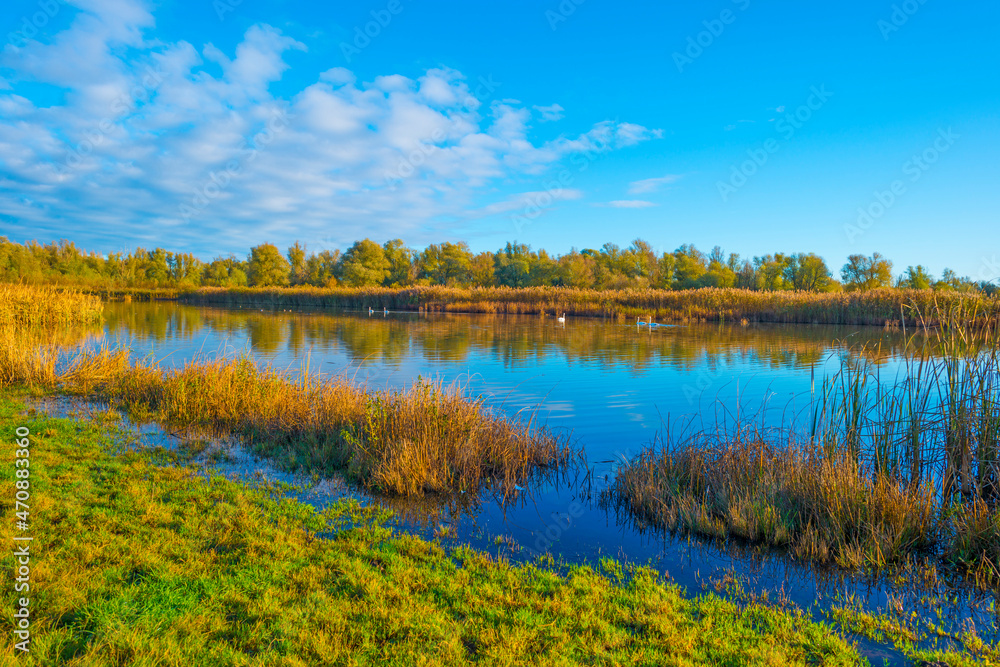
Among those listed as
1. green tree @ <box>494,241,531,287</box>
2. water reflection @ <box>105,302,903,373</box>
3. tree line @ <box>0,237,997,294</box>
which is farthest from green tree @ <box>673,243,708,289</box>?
water reflection @ <box>105,302,903,373</box>

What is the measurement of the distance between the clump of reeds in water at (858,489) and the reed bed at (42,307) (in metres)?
23.5

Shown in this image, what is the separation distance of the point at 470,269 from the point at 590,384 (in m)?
67.1

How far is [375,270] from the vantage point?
81.1 meters

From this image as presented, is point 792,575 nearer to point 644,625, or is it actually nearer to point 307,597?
point 644,625

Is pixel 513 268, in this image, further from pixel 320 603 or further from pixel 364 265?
pixel 320 603

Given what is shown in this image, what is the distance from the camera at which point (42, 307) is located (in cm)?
2414

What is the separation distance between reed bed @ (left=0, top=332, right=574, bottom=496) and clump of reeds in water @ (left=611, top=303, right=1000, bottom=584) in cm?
168

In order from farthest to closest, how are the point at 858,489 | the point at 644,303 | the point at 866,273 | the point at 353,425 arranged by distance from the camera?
the point at 866,273 < the point at 644,303 < the point at 353,425 < the point at 858,489

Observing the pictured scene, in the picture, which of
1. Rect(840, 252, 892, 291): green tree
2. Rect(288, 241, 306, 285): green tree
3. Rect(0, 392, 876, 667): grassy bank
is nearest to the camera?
Rect(0, 392, 876, 667): grassy bank

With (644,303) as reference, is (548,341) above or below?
below

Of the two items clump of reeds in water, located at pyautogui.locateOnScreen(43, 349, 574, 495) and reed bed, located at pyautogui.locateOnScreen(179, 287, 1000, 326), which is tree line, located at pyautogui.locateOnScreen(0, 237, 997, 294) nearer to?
reed bed, located at pyautogui.locateOnScreen(179, 287, 1000, 326)

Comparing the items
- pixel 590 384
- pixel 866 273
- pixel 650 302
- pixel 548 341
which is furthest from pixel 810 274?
pixel 590 384

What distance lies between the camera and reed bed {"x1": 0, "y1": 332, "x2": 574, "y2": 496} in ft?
22.4

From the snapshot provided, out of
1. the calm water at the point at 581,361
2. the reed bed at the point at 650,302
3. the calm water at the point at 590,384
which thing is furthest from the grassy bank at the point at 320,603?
the reed bed at the point at 650,302
